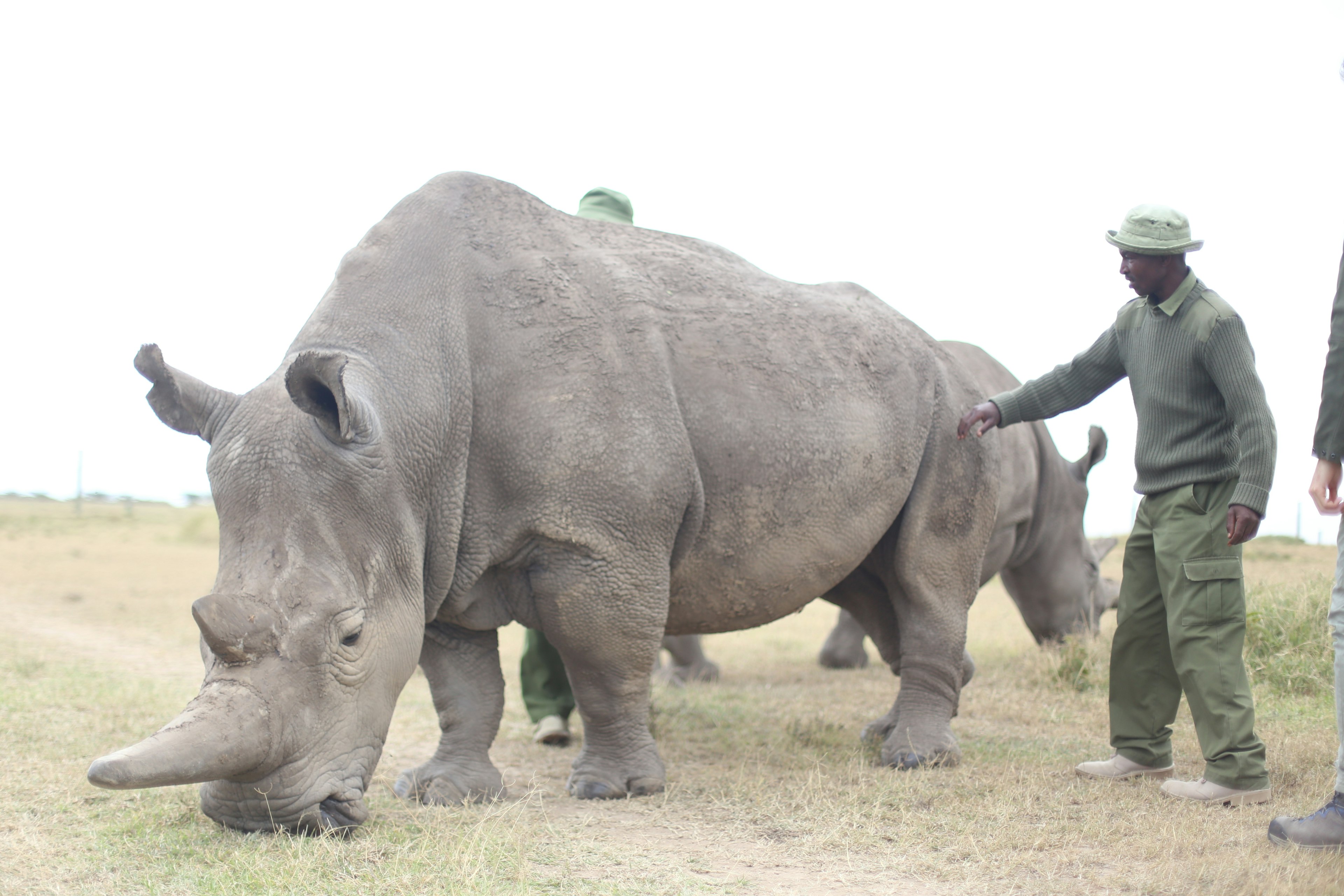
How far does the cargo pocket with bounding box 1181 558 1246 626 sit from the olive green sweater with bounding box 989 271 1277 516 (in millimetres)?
304

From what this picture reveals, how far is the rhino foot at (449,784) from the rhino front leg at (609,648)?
0.31m

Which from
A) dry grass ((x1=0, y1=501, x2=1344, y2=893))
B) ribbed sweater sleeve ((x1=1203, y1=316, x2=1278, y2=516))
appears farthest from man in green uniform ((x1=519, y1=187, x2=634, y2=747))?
ribbed sweater sleeve ((x1=1203, y1=316, x2=1278, y2=516))

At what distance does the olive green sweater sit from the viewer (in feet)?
13.1

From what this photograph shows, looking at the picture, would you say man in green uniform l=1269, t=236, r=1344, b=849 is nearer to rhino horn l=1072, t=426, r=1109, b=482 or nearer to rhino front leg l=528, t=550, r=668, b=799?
rhino front leg l=528, t=550, r=668, b=799

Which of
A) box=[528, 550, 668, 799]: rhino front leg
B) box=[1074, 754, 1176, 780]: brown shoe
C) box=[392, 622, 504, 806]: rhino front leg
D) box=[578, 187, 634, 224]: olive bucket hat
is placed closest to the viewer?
box=[528, 550, 668, 799]: rhino front leg

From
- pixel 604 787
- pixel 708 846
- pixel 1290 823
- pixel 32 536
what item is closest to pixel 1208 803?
pixel 1290 823

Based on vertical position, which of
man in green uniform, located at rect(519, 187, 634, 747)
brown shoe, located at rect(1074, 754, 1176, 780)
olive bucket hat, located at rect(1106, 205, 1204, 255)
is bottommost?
man in green uniform, located at rect(519, 187, 634, 747)

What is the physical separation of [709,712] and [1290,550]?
3.64 meters

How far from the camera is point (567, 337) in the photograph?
4.37 m

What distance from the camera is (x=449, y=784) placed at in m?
4.36

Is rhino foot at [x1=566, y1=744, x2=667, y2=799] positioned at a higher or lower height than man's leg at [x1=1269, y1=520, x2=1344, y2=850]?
lower

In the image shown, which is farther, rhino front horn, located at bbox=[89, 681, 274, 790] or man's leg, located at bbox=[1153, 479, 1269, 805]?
man's leg, located at bbox=[1153, 479, 1269, 805]

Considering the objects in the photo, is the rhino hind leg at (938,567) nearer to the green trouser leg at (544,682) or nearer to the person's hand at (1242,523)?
the person's hand at (1242,523)

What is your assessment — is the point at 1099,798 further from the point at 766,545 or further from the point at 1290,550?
the point at 1290,550
